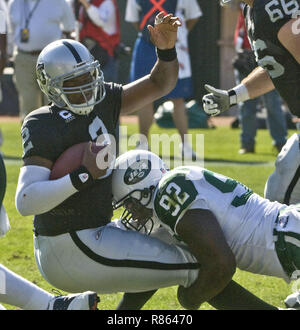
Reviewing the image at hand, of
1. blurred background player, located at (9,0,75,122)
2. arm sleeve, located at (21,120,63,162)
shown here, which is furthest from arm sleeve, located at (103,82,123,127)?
blurred background player, located at (9,0,75,122)

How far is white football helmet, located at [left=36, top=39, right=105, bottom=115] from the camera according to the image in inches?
141

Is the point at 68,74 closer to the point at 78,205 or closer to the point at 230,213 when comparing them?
the point at 78,205

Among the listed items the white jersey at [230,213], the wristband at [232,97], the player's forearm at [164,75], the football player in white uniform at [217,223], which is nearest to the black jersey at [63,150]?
the football player in white uniform at [217,223]

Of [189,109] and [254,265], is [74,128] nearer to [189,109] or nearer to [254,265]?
[254,265]

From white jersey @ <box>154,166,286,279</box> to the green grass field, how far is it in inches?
27.6

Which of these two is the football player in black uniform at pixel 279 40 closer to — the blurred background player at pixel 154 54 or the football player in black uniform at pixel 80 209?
the football player in black uniform at pixel 80 209

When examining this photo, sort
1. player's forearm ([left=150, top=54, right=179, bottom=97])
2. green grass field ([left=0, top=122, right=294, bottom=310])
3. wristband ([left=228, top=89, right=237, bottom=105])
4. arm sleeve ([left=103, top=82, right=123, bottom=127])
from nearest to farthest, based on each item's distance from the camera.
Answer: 1. arm sleeve ([left=103, top=82, right=123, bottom=127])
2. player's forearm ([left=150, top=54, right=179, bottom=97])
3. green grass field ([left=0, top=122, right=294, bottom=310])
4. wristband ([left=228, top=89, right=237, bottom=105])

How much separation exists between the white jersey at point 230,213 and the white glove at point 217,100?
911mm

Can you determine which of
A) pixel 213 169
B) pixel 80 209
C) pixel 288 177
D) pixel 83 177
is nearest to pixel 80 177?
pixel 83 177

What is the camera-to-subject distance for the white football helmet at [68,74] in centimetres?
357

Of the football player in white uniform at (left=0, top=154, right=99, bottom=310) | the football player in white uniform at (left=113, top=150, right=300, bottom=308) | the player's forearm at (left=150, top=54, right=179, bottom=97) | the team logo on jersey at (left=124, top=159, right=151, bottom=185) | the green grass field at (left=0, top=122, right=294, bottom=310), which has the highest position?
the player's forearm at (left=150, top=54, right=179, bottom=97)

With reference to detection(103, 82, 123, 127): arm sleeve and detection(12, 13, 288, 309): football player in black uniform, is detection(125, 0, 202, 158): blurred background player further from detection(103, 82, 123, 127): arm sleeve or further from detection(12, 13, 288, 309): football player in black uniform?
detection(12, 13, 288, 309): football player in black uniform

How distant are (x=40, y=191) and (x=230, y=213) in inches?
29.3
